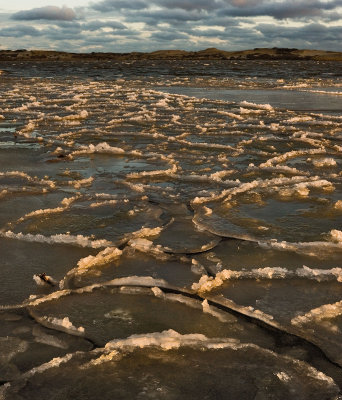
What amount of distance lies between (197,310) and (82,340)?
0.50 m

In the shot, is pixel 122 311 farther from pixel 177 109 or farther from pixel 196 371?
pixel 177 109

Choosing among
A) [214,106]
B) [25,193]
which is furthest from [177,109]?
[25,193]

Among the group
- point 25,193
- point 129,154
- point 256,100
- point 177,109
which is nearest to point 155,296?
point 25,193

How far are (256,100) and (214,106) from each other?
5.72ft

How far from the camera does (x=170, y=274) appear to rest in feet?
7.16

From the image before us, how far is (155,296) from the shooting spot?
1988mm

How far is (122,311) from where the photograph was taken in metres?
1.86

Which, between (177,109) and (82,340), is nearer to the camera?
(82,340)

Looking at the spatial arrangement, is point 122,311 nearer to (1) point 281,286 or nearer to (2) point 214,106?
(1) point 281,286

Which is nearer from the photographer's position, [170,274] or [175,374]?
[175,374]

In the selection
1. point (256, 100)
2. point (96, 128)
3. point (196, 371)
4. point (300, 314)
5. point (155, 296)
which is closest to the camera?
point (196, 371)

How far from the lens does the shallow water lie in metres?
1.49

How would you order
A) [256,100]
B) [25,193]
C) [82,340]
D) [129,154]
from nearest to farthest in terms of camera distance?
[82,340], [25,193], [129,154], [256,100]

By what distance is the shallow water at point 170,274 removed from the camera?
1488 millimetres
